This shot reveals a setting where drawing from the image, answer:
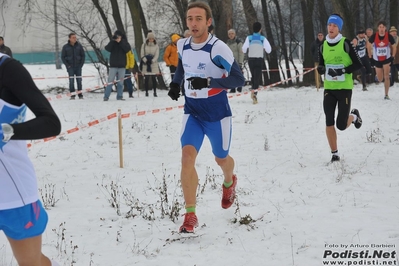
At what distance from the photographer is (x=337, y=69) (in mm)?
8266

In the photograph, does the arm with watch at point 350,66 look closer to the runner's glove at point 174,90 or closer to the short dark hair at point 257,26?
the runner's glove at point 174,90

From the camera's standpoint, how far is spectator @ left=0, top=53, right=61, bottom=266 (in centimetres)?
286

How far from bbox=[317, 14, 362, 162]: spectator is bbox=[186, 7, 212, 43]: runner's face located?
3140 mm

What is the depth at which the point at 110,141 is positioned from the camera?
35.6 ft

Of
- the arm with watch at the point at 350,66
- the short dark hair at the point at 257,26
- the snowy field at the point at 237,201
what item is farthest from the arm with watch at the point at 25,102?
the short dark hair at the point at 257,26

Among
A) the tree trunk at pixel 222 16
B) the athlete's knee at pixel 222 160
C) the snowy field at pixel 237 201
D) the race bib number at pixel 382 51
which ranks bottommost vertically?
the snowy field at pixel 237 201

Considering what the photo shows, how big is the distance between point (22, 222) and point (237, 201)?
134 inches

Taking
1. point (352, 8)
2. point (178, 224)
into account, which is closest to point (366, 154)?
point (178, 224)

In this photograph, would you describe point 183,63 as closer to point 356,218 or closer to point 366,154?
point 356,218

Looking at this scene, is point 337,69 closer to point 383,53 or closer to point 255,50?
point 255,50

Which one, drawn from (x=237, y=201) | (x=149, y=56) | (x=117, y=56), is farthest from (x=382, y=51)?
(x=237, y=201)

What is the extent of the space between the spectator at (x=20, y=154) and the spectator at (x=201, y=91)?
2442 mm

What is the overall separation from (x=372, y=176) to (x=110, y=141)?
193 inches

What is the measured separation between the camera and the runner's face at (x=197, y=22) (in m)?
5.54
